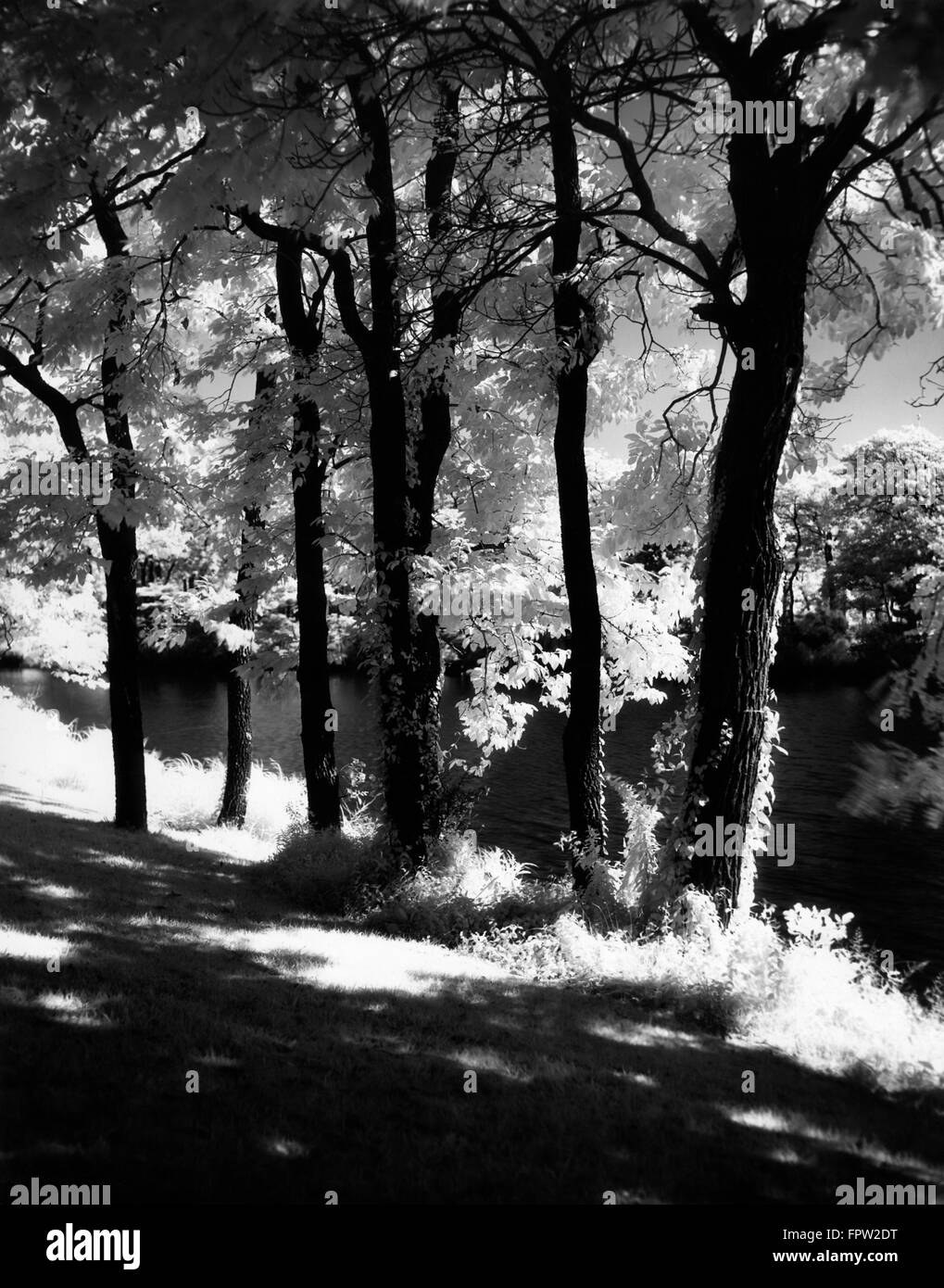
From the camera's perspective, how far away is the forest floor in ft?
12.7

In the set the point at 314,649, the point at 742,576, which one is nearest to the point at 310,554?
the point at 314,649

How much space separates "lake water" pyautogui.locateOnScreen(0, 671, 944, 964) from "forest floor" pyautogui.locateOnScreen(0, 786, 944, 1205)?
1.98 metres

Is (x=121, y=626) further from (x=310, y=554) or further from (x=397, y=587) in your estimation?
(x=397, y=587)

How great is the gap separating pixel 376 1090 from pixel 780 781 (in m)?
20.9

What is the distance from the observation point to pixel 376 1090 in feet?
15.7

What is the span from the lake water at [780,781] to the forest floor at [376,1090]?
78.1 inches

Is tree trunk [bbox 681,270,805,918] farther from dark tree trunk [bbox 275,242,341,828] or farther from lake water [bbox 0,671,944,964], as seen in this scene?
dark tree trunk [bbox 275,242,341,828]

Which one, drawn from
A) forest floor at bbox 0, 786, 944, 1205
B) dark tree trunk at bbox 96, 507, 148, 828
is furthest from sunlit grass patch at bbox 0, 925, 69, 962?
dark tree trunk at bbox 96, 507, 148, 828

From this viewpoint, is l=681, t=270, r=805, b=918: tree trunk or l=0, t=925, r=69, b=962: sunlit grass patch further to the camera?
l=681, t=270, r=805, b=918: tree trunk

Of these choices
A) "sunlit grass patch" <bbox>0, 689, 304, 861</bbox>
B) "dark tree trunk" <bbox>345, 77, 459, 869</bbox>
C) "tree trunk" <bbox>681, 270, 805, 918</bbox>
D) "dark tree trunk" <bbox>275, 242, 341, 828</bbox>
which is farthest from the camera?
"sunlit grass patch" <bbox>0, 689, 304, 861</bbox>

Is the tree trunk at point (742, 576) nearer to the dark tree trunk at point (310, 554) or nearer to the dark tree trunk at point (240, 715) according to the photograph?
the dark tree trunk at point (310, 554)

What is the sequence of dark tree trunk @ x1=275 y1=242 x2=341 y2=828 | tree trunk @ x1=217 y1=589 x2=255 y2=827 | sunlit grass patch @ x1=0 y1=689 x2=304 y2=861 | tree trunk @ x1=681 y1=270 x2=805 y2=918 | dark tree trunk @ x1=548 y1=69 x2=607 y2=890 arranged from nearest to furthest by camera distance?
tree trunk @ x1=681 y1=270 x2=805 y2=918
dark tree trunk @ x1=548 y1=69 x2=607 y2=890
dark tree trunk @ x1=275 y1=242 x2=341 y2=828
sunlit grass patch @ x1=0 y1=689 x2=304 y2=861
tree trunk @ x1=217 y1=589 x2=255 y2=827
